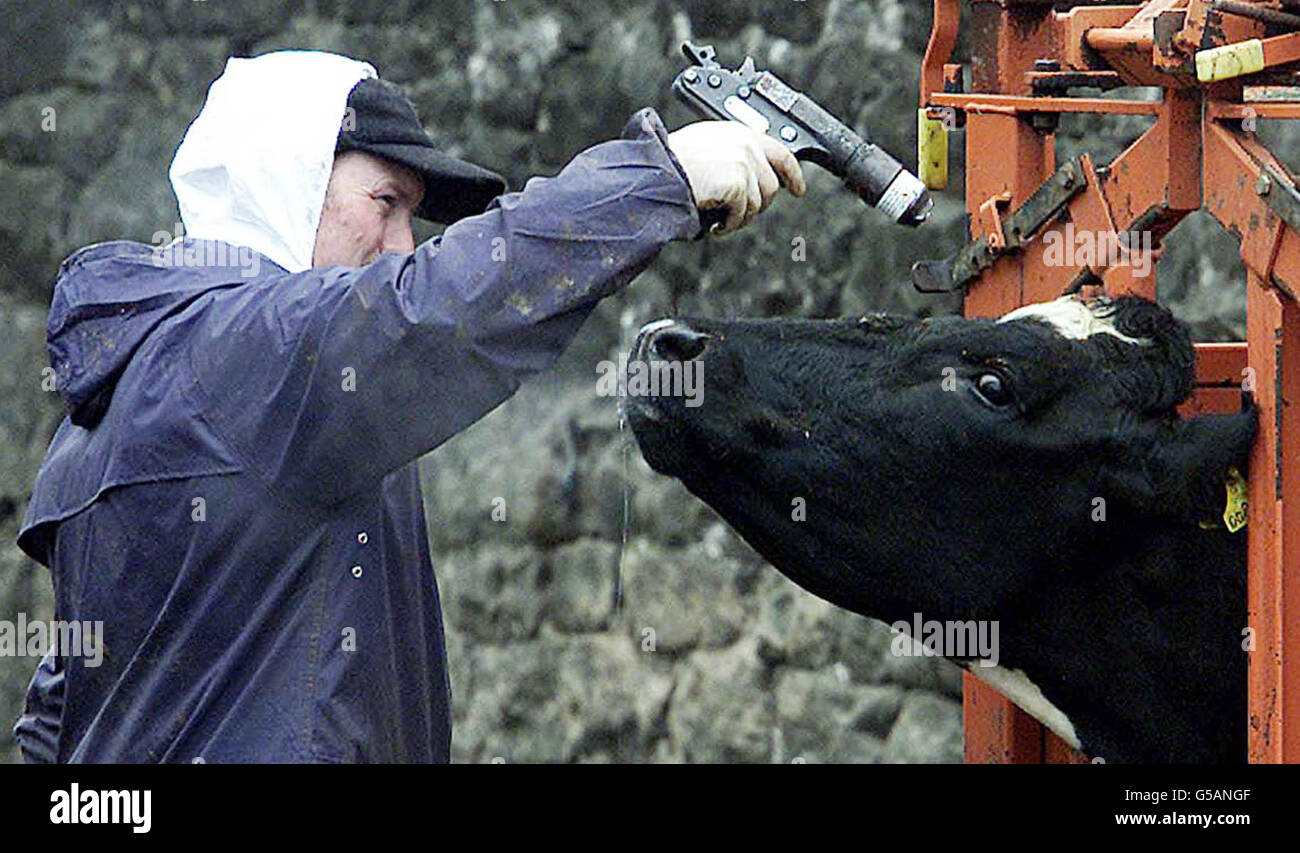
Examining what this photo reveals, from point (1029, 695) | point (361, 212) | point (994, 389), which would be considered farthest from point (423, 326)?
point (1029, 695)

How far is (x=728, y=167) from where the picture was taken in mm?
2086

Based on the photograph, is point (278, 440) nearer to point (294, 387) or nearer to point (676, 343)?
point (294, 387)

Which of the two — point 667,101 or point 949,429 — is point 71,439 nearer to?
point 949,429

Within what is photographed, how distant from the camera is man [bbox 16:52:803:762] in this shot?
78.5 inches

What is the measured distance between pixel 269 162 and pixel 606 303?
244 centimetres

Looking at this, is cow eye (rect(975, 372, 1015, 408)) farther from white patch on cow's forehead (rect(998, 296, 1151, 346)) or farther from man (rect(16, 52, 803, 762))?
man (rect(16, 52, 803, 762))

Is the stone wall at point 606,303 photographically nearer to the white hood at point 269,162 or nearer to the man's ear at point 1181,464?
the man's ear at point 1181,464

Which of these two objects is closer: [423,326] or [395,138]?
[423,326]

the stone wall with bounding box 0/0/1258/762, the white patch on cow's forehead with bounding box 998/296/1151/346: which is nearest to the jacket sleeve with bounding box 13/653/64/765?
the white patch on cow's forehead with bounding box 998/296/1151/346

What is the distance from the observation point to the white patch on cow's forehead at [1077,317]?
2455 mm

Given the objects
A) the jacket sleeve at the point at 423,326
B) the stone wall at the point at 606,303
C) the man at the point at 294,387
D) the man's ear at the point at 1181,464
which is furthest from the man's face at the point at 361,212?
the stone wall at the point at 606,303

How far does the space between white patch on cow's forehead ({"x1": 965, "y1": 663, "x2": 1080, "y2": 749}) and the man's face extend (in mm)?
856

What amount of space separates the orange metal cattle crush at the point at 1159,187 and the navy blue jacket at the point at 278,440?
0.61 meters
